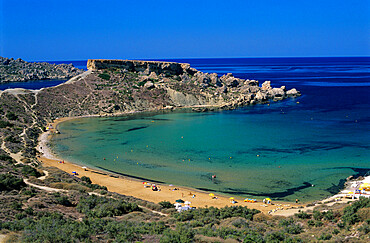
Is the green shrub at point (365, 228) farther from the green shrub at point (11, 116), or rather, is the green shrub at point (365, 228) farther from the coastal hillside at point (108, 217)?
the green shrub at point (11, 116)

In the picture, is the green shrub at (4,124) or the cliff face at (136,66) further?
the cliff face at (136,66)

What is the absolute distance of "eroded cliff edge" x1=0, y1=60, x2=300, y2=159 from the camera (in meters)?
71.2

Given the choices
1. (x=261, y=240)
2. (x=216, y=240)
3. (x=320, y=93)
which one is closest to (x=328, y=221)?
(x=261, y=240)

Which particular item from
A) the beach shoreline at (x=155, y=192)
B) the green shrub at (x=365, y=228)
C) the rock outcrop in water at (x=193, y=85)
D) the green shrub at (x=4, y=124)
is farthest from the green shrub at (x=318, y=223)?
the rock outcrop in water at (x=193, y=85)

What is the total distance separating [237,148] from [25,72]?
154503 millimetres

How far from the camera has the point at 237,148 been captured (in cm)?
4891

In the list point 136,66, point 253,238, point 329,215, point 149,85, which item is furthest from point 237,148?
point 136,66

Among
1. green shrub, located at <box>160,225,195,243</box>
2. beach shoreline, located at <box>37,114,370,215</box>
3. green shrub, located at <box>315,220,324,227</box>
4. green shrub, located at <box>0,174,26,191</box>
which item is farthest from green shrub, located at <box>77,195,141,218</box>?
green shrub, located at <box>315,220,324,227</box>

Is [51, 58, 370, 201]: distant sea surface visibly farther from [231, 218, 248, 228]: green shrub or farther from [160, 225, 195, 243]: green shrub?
[160, 225, 195, 243]: green shrub

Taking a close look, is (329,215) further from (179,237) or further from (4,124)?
(4,124)

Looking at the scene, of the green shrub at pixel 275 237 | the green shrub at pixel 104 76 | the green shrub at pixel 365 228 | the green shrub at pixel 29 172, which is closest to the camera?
the green shrub at pixel 275 237

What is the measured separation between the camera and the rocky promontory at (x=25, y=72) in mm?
166488

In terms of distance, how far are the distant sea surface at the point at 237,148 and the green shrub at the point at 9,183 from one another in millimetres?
14206

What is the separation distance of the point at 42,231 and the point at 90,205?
8271mm
